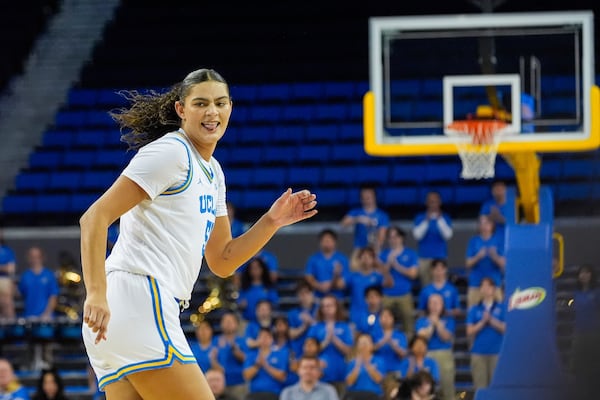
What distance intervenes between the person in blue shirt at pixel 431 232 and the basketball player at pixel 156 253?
6977 millimetres

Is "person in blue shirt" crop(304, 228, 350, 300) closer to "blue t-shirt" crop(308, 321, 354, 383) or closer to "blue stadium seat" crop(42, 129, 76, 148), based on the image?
"blue t-shirt" crop(308, 321, 354, 383)

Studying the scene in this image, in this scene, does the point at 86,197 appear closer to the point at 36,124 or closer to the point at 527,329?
the point at 36,124

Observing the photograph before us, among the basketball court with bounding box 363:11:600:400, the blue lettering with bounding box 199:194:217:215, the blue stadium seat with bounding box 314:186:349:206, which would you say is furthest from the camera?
the blue stadium seat with bounding box 314:186:349:206

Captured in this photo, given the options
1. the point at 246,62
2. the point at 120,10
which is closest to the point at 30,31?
the point at 120,10

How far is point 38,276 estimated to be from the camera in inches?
454

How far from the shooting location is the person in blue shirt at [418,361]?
9156 millimetres

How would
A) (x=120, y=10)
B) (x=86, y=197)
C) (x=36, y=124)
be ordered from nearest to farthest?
(x=86, y=197), (x=36, y=124), (x=120, y=10)

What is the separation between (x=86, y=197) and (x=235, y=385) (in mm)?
5467

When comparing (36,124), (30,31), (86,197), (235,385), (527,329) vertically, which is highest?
(30,31)

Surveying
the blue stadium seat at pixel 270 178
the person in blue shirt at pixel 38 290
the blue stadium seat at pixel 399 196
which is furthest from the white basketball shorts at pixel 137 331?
the blue stadium seat at pixel 270 178

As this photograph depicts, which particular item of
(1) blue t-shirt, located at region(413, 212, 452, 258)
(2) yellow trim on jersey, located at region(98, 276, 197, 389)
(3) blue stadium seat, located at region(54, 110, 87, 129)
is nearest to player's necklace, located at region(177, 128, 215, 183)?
(2) yellow trim on jersey, located at region(98, 276, 197, 389)

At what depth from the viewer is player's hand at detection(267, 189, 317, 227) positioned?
4188 millimetres

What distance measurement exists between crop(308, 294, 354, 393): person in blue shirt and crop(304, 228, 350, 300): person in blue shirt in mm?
853

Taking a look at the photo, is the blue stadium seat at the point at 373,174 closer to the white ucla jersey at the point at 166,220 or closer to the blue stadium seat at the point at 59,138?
the blue stadium seat at the point at 59,138
